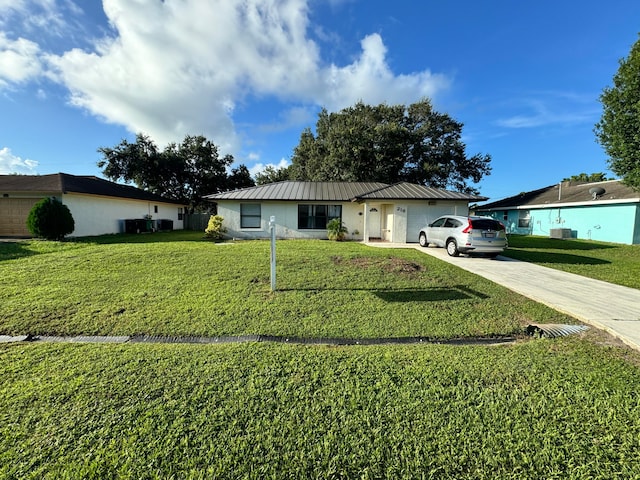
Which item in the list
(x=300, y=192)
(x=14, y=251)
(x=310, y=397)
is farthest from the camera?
(x=300, y=192)

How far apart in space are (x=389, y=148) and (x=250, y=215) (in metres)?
15.7

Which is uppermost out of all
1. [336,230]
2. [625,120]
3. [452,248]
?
[625,120]

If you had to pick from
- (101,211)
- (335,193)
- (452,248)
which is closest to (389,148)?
(335,193)

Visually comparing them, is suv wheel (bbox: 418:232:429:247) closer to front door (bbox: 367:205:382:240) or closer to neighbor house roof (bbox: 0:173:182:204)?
front door (bbox: 367:205:382:240)

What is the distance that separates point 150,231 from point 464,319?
22929 mm

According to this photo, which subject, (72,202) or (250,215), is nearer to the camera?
(250,215)

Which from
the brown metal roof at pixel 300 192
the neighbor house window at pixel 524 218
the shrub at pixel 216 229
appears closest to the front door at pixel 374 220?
the brown metal roof at pixel 300 192

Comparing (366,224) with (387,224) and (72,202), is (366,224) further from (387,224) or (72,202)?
(72,202)

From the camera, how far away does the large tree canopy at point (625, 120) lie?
11703 millimetres

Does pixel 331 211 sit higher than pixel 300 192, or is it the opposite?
pixel 300 192

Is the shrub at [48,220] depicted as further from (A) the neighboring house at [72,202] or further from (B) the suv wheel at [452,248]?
(B) the suv wheel at [452,248]

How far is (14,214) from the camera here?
1553cm

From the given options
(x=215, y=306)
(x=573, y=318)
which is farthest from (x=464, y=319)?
(x=215, y=306)

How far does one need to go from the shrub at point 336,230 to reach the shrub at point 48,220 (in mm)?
12715
